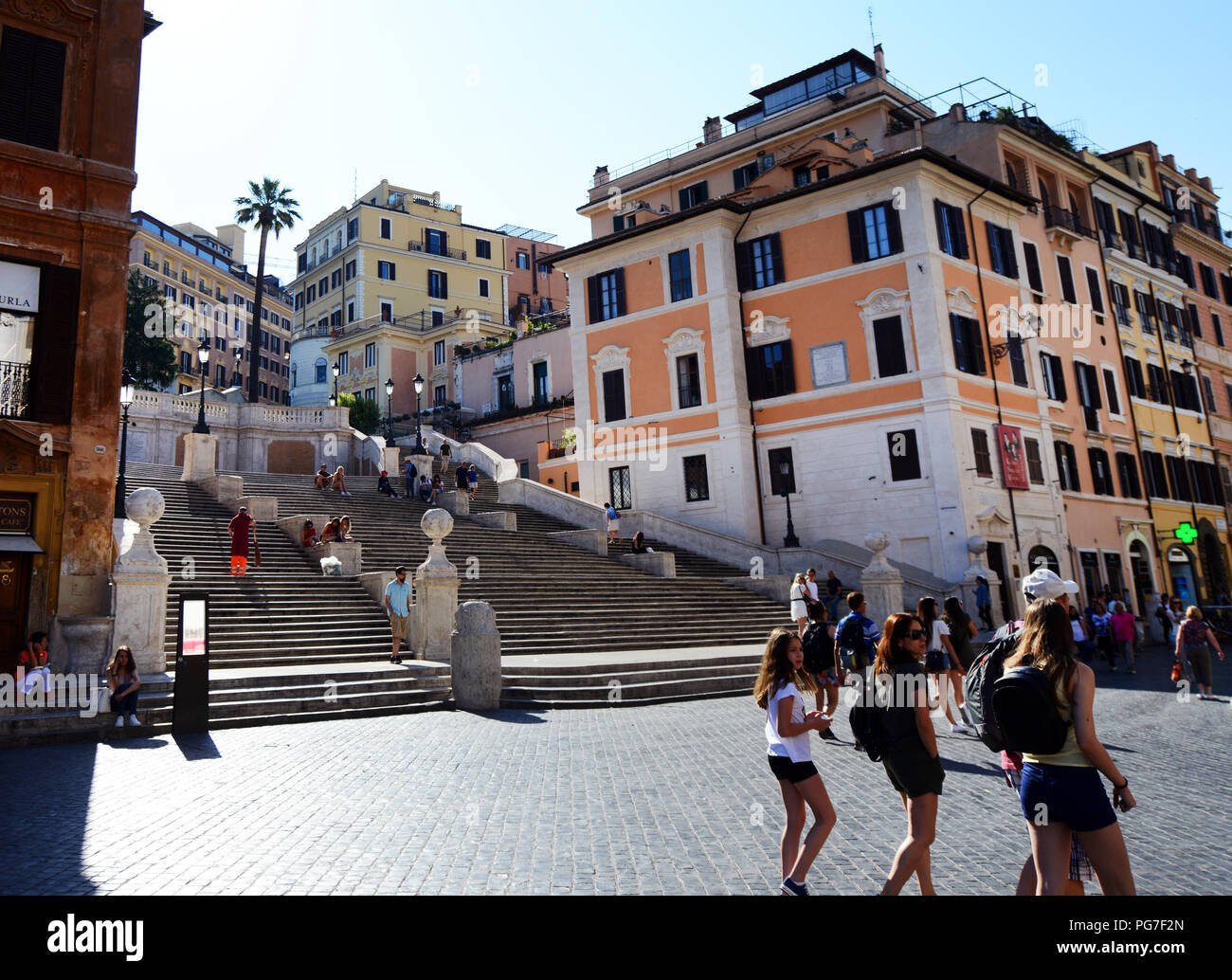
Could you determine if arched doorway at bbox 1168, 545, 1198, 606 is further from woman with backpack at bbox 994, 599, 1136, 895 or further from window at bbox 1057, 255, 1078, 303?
woman with backpack at bbox 994, 599, 1136, 895

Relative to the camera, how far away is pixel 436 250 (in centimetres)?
6147

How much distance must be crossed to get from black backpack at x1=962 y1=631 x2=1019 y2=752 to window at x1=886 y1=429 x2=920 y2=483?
2231 centimetres

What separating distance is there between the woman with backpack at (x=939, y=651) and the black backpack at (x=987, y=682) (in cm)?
435

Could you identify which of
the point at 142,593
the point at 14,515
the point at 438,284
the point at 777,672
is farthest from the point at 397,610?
the point at 438,284

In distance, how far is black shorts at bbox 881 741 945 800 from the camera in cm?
447

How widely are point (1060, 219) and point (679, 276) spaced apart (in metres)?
15.0

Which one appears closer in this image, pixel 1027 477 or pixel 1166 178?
pixel 1027 477

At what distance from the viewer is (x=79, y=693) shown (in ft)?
38.5

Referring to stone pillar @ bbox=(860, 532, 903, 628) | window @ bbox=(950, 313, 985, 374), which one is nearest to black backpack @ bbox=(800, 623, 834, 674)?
stone pillar @ bbox=(860, 532, 903, 628)

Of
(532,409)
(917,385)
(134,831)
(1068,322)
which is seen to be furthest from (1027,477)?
(134,831)

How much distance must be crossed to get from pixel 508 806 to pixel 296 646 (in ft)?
29.0

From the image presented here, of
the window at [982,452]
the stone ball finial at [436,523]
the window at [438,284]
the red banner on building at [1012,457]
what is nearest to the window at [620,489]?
the window at [982,452]
